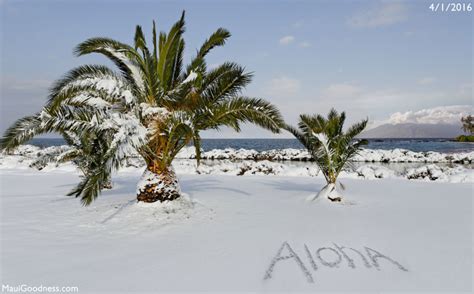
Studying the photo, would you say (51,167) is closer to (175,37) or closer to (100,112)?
(100,112)

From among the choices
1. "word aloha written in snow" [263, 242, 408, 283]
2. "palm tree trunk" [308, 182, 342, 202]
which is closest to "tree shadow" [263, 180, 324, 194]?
"palm tree trunk" [308, 182, 342, 202]

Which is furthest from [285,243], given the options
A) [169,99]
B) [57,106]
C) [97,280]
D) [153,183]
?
[57,106]

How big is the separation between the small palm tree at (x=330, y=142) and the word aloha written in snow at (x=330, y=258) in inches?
160

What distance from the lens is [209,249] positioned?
4.55 meters

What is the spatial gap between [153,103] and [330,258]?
5611 millimetres

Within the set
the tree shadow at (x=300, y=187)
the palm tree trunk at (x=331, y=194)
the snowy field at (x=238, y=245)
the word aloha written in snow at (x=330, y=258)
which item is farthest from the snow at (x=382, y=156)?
the word aloha written in snow at (x=330, y=258)

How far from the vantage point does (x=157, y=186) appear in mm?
7316

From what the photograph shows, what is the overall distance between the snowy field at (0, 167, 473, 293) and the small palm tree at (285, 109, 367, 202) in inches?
45.7

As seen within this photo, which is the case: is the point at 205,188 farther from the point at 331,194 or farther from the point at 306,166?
the point at 306,166

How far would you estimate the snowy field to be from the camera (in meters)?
3.52

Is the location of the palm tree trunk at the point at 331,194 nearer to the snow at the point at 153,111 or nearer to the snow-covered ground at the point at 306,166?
the snow-covered ground at the point at 306,166

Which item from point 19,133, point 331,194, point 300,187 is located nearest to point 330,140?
point 331,194

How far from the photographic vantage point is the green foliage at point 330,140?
8688 mm

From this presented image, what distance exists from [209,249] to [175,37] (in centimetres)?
545
